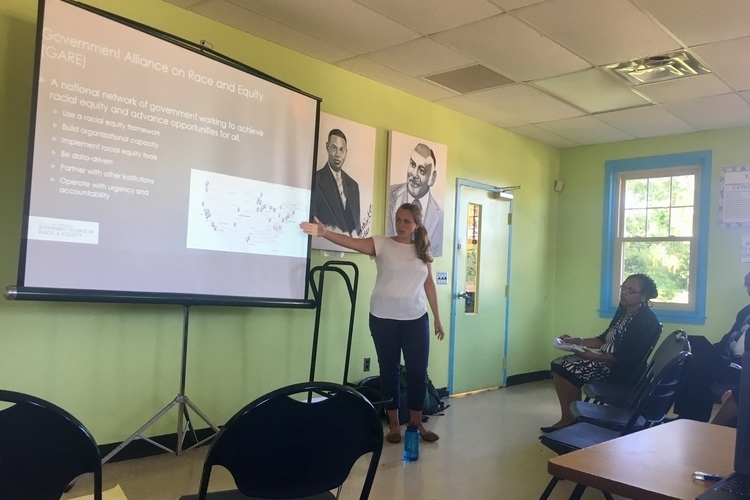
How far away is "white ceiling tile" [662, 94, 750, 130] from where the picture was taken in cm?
456

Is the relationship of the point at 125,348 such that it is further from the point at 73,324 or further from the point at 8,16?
the point at 8,16

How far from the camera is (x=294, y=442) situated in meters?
1.32

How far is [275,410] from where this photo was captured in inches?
50.3

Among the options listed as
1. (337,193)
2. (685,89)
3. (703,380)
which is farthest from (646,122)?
(337,193)

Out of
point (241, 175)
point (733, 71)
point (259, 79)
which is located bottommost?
point (241, 175)

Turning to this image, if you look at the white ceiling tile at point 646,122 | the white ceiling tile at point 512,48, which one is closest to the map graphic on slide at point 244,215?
the white ceiling tile at point 512,48

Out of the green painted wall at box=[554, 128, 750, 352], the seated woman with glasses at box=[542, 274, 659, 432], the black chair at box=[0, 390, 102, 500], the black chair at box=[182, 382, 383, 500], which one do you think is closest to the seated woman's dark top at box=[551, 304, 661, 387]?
the seated woman with glasses at box=[542, 274, 659, 432]

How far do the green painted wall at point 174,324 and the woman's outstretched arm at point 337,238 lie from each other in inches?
19.3

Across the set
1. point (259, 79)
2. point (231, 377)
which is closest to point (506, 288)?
point (231, 377)

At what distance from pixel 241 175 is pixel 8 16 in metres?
1.29

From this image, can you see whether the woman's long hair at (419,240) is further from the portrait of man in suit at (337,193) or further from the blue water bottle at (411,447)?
the blue water bottle at (411,447)

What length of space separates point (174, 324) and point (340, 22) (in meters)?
2.02

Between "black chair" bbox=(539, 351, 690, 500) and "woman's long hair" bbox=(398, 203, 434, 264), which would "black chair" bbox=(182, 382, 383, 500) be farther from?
"woman's long hair" bbox=(398, 203, 434, 264)

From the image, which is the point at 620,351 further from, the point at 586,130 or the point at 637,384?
the point at 586,130
